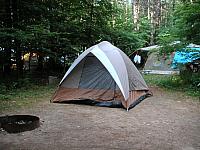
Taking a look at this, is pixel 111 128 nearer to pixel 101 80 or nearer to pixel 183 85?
pixel 101 80

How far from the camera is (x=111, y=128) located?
6.20 meters

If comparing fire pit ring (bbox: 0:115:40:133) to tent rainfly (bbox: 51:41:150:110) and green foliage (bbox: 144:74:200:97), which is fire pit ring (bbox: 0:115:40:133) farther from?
green foliage (bbox: 144:74:200:97)

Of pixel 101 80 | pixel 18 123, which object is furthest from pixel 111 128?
pixel 101 80

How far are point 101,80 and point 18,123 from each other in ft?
11.4

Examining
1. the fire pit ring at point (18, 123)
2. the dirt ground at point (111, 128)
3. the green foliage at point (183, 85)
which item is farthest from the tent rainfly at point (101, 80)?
the green foliage at point (183, 85)

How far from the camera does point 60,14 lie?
1308 cm

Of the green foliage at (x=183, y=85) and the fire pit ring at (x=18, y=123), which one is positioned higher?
the fire pit ring at (x=18, y=123)

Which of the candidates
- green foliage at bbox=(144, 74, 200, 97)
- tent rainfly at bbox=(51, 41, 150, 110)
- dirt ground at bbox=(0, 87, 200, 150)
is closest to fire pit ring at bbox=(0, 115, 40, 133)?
dirt ground at bbox=(0, 87, 200, 150)

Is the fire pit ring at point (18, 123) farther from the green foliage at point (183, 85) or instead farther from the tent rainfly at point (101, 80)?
the green foliage at point (183, 85)

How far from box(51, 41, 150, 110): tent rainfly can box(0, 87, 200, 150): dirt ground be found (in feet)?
1.40

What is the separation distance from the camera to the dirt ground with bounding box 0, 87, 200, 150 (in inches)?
200

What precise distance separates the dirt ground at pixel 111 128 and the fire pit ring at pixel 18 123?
138mm

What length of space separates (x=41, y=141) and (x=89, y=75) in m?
4.11

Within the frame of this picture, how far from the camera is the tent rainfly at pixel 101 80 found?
8.68 metres
